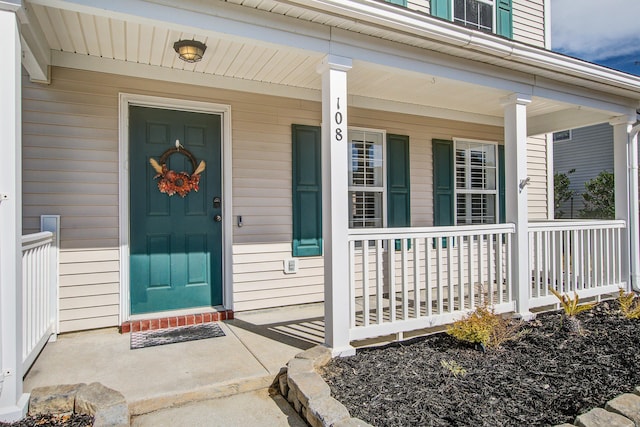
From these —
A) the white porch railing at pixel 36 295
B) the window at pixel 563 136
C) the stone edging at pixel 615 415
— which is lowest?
the stone edging at pixel 615 415

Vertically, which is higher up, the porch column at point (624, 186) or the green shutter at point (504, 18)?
the green shutter at point (504, 18)

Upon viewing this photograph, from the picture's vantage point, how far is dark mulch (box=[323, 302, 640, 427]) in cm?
208

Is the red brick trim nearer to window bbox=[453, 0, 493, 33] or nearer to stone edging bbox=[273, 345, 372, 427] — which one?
stone edging bbox=[273, 345, 372, 427]

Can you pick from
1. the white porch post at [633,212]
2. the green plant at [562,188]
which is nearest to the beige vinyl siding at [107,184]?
the white porch post at [633,212]

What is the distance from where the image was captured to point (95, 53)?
10.8 ft

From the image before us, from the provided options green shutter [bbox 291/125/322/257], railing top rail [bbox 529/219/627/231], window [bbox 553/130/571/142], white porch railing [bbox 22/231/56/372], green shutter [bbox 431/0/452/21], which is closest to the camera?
white porch railing [bbox 22/231/56/372]

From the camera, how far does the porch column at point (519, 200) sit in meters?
3.79

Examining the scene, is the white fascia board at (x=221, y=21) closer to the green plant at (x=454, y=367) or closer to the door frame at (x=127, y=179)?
the door frame at (x=127, y=179)

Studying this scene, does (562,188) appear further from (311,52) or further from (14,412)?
(14,412)

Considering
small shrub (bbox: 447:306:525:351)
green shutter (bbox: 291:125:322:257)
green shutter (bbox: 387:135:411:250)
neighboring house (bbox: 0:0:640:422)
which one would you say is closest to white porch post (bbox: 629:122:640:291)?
neighboring house (bbox: 0:0:640:422)

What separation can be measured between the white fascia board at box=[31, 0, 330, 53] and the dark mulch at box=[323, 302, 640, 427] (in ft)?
7.48

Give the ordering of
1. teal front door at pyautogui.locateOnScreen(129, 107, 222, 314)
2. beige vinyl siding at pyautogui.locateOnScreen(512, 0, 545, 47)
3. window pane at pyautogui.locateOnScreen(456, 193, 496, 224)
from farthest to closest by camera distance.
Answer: beige vinyl siding at pyautogui.locateOnScreen(512, 0, 545, 47)
window pane at pyautogui.locateOnScreen(456, 193, 496, 224)
teal front door at pyautogui.locateOnScreen(129, 107, 222, 314)

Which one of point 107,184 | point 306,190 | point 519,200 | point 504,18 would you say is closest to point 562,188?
point 504,18

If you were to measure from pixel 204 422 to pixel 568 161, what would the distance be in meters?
13.5
